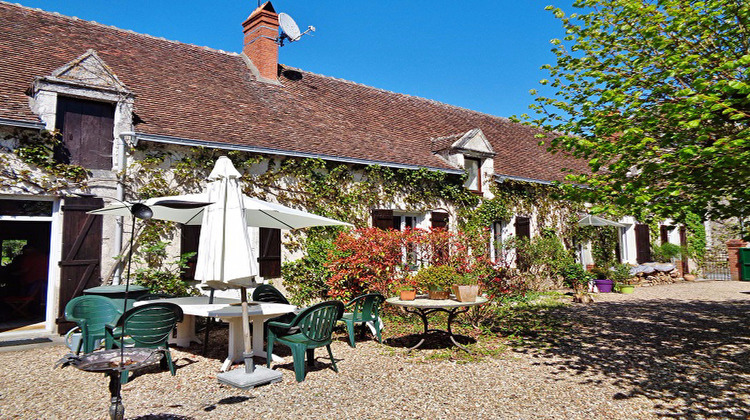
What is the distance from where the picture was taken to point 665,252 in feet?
57.5

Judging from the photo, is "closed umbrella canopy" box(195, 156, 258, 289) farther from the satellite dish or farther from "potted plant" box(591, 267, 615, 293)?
"potted plant" box(591, 267, 615, 293)

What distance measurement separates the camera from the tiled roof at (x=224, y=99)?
360 inches

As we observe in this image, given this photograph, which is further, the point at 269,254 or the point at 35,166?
the point at 269,254

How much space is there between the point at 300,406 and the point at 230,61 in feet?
36.0

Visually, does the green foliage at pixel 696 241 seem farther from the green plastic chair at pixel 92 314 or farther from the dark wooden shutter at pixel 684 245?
the green plastic chair at pixel 92 314

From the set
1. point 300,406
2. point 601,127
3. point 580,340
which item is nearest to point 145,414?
point 300,406

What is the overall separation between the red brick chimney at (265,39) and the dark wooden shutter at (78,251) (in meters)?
6.53

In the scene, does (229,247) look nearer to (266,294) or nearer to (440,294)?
(266,294)

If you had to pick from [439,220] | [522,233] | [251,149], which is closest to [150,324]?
[251,149]

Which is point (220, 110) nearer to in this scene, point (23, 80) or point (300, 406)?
point (23, 80)

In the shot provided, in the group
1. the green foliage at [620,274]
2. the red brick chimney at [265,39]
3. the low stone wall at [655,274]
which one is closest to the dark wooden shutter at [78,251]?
the red brick chimney at [265,39]

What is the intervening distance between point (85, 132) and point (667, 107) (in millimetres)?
8670

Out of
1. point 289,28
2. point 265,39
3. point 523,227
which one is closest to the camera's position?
point 265,39

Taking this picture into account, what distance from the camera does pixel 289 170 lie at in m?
10.0
